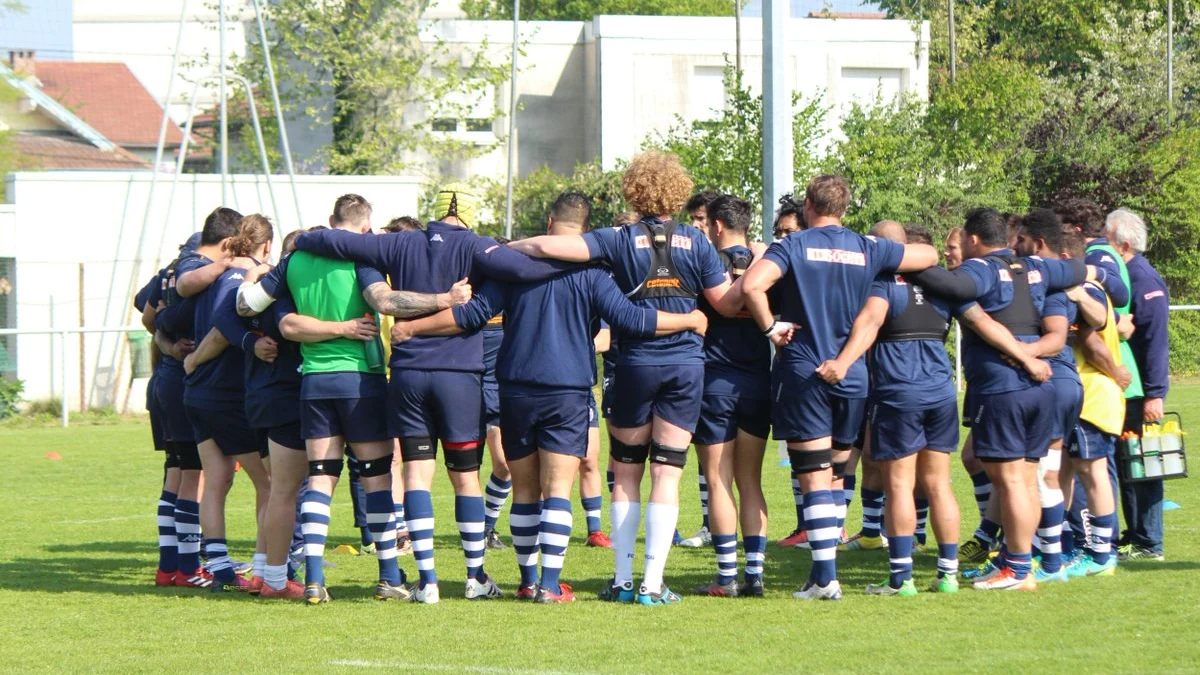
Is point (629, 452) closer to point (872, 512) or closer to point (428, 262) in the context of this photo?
point (428, 262)

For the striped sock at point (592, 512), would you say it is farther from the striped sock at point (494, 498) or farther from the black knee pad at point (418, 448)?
the black knee pad at point (418, 448)

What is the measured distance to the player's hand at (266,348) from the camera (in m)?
8.00

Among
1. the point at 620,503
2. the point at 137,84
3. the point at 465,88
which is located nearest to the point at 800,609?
the point at 620,503

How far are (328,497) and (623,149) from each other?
3745cm

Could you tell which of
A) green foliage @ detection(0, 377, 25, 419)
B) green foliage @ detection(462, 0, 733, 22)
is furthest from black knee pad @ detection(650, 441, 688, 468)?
green foliage @ detection(462, 0, 733, 22)

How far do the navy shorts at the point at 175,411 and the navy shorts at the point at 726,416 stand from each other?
307 cm

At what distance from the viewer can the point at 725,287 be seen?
777cm

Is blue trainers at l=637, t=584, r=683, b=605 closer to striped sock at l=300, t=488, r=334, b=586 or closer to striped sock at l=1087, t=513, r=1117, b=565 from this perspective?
striped sock at l=300, t=488, r=334, b=586

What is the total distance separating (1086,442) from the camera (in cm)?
856

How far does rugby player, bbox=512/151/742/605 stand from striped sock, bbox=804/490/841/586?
2.29 feet

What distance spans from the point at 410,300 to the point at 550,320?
28.2 inches

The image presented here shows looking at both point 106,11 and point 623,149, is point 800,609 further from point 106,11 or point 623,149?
point 106,11

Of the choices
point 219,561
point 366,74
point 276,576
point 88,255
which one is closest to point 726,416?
point 276,576

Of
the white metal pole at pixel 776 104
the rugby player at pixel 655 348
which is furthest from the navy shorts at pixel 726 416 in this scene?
the white metal pole at pixel 776 104
